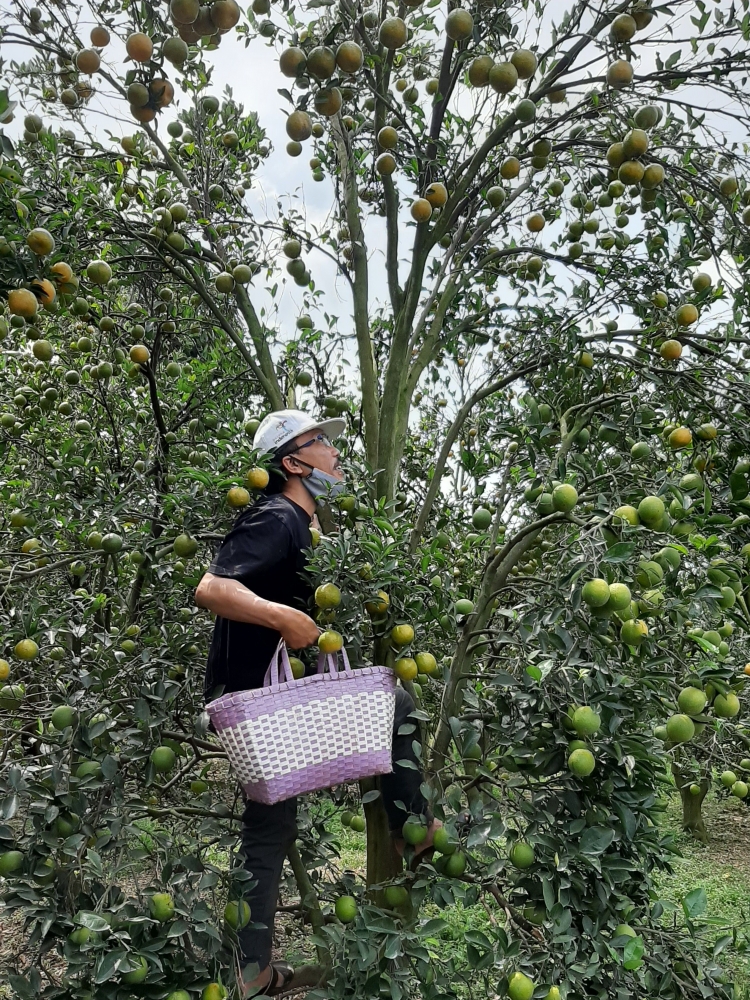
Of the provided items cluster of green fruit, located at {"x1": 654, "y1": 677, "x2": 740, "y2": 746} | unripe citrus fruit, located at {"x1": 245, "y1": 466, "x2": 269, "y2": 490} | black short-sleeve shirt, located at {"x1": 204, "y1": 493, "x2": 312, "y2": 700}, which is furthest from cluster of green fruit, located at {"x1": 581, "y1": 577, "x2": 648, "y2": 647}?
unripe citrus fruit, located at {"x1": 245, "y1": 466, "x2": 269, "y2": 490}

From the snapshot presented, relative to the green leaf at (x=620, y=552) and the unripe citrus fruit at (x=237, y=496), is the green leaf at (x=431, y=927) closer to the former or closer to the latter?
the green leaf at (x=620, y=552)

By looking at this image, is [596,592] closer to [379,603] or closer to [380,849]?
[379,603]

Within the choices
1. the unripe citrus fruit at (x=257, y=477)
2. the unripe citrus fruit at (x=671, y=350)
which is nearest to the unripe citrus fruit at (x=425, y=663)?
the unripe citrus fruit at (x=257, y=477)

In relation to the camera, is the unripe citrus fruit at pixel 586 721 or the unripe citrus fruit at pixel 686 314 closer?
the unripe citrus fruit at pixel 586 721

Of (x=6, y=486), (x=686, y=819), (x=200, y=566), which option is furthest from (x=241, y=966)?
(x=686, y=819)

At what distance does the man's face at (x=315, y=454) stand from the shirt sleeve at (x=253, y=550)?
0.96ft

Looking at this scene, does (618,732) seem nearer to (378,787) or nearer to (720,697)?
(720,697)

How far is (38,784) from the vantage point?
1.84 metres

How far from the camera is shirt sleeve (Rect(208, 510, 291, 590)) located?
81.4 inches

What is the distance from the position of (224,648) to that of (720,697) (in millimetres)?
1351

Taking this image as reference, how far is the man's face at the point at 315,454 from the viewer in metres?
2.38

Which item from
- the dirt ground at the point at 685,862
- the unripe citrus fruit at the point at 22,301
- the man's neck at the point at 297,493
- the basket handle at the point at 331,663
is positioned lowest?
the dirt ground at the point at 685,862

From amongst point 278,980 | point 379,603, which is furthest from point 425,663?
point 278,980

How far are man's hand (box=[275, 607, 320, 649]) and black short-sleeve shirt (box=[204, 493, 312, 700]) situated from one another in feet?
0.51
